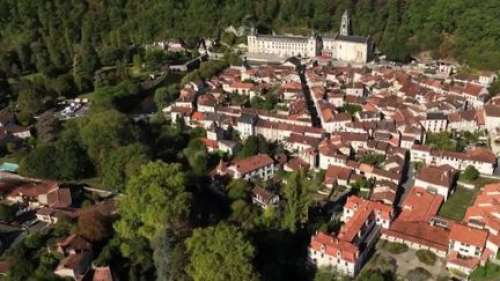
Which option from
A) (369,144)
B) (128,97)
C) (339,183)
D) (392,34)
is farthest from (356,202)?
(392,34)

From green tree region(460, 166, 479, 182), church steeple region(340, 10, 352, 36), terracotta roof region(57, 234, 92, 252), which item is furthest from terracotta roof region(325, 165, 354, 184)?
church steeple region(340, 10, 352, 36)

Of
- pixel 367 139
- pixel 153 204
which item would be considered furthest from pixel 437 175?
pixel 153 204

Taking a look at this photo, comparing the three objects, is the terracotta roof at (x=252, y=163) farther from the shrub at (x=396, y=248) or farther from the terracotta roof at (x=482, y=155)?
the terracotta roof at (x=482, y=155)

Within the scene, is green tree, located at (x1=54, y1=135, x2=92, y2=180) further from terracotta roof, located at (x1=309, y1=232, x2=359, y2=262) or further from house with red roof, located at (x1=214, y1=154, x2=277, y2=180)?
terracotta roof, located at (x1=309, y1=232, x2=359, y2=262)

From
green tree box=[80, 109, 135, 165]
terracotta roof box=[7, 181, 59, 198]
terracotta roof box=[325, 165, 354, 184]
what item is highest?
green tree box=[80, 109, 135, 165]

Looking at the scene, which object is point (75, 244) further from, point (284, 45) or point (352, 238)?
point (284, 45)

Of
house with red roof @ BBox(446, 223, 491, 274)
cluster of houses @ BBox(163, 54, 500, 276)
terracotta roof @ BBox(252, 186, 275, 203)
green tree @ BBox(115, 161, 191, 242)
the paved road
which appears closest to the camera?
house with red roof @ BBox(446, 223, 491, 274)

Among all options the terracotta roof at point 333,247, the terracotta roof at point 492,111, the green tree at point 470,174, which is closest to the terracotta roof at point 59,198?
the terracotta roof at point 333,247
